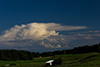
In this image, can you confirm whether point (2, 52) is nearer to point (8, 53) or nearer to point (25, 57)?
point (8, 53)

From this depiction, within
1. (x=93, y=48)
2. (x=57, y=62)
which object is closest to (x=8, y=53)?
(x=93, y=48)

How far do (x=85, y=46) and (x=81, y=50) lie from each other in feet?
24.4

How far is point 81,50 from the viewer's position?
18812 cm

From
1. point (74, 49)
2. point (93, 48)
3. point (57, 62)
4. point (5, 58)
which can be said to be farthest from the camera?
point (74, 49)

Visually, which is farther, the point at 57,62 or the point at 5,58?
the point at 5,58

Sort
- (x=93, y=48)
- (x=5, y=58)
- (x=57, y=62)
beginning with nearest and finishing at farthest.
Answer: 1. (x=57, y=62)
2. (x=93, y=48)
3. (x=5, y=58)

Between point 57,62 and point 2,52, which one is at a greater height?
point 2,52

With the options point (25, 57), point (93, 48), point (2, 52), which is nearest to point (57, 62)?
point (93, 48)

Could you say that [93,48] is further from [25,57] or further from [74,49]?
[25,57]

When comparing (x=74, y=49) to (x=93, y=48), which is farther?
(x=74, y=49)

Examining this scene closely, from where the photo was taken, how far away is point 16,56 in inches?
7480

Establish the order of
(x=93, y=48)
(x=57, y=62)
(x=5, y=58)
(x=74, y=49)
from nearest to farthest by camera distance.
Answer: (x=57, y=62), (x=93, y=48), (x=5, y=58), (x=74, y=49)

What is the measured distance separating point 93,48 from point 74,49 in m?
33.3

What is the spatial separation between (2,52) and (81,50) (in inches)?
3207
